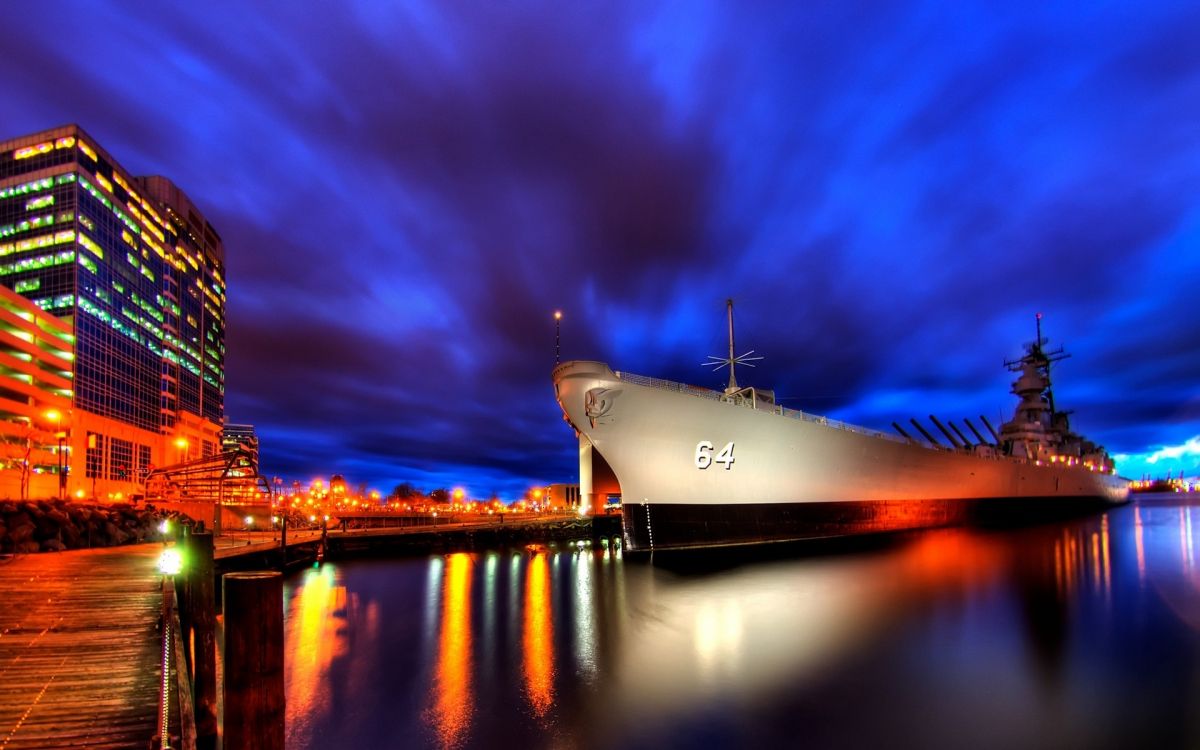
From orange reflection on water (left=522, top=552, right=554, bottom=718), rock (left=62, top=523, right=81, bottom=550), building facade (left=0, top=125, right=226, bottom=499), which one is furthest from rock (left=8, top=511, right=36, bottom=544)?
building facade (left=0, top=125, right=226, bottom=499)

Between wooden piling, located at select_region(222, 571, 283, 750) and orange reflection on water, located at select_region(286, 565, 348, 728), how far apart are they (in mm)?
5714

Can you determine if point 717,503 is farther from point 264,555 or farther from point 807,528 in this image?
point 264,555

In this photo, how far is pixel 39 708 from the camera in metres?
5.29

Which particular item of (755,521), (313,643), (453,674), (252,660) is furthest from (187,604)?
(755,521)

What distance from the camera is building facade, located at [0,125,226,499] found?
170ft

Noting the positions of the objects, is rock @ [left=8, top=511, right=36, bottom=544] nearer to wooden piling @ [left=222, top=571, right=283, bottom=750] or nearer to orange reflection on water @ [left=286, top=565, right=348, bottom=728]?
orange reflection on water @ [left=286, top=565, right=348, bottom=728]

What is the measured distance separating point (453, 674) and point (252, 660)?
26.0ft

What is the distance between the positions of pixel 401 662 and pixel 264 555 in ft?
45.8

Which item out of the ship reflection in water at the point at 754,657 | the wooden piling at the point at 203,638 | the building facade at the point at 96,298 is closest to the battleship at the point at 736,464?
the ship reflection in water at the point at 754,657

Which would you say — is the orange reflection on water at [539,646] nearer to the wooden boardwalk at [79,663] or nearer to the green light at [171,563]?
the wooden boardwalk at [79,663]

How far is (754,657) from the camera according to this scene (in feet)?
39.2

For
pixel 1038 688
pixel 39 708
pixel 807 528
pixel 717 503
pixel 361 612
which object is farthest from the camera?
pixel 807 528

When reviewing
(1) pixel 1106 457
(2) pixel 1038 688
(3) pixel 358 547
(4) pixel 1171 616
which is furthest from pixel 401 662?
(1) pixel 1106 457

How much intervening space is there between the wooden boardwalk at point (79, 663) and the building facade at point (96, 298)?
1877 inches
